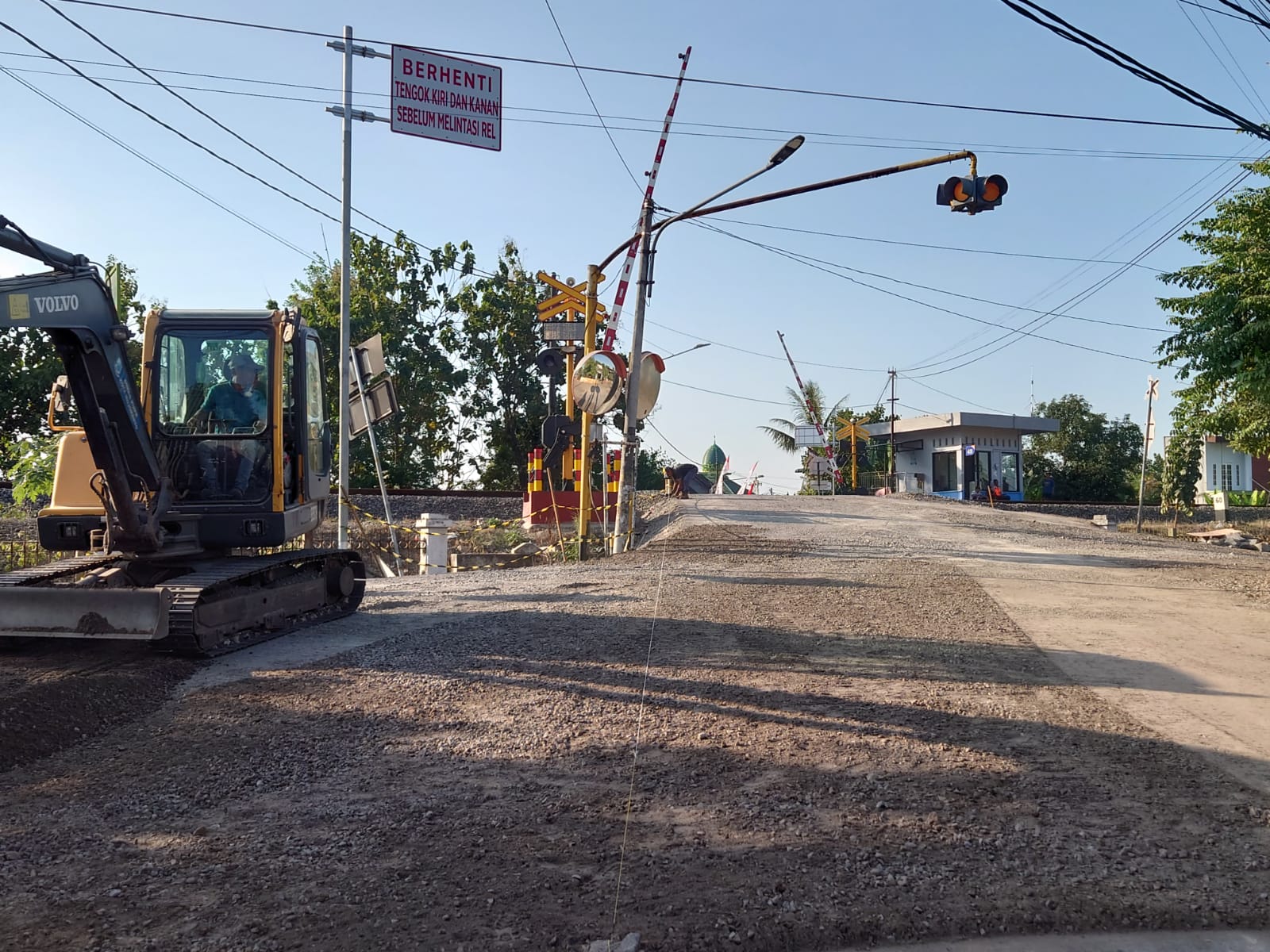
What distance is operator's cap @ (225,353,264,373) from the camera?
9375mm

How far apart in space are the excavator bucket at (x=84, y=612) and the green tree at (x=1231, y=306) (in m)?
14.6

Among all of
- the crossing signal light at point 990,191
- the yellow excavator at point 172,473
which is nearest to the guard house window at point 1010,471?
the crossing signal light at point 990,191

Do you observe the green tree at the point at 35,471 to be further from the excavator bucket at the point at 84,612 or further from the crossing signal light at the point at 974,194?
the crossing signal light at the point at 974,194

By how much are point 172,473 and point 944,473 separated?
40994 millimetres

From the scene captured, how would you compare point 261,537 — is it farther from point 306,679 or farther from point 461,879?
point 461,879

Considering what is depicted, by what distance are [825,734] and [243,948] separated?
11.2ft

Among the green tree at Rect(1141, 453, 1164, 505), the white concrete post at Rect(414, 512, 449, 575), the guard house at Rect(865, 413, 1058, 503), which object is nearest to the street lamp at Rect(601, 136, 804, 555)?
the white concrete post at Rect(414, 512, 449, 575)

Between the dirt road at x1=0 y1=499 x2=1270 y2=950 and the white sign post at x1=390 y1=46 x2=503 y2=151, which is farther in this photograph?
the white sign post at x1=390 y1=46 x2=503 y2=151

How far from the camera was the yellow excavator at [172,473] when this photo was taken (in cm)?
771

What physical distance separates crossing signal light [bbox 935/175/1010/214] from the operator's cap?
9.56 metres

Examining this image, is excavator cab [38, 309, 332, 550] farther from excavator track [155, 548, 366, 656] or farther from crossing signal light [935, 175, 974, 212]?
crossing signal light [935, 175, 974, 212]

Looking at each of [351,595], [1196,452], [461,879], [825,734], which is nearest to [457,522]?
[351,595]

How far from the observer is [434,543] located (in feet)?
59.0

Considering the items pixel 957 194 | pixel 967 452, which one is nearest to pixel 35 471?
pixel 957 194
